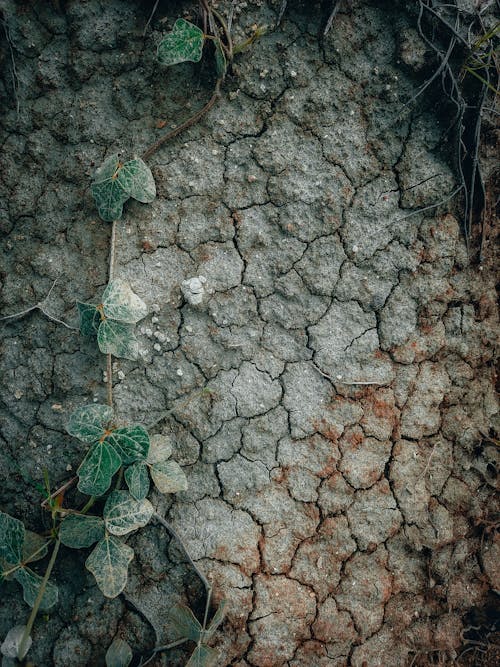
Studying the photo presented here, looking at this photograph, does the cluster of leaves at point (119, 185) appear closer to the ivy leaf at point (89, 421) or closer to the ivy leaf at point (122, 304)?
the ivy leaf at point (122, 304)

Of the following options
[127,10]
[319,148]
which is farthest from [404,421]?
[127,10]

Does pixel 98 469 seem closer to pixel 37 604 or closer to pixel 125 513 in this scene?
pixel 125 513

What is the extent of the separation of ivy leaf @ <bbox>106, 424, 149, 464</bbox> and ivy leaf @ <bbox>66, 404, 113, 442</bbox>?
0.04 metres

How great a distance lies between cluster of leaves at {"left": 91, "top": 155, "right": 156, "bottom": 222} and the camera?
1.78m

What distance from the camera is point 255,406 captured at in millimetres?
1825

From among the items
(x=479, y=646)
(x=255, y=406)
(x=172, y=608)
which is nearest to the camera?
(x=172, y=608)

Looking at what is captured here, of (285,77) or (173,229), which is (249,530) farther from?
(285,77)

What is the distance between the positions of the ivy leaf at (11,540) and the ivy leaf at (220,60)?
1.61 m

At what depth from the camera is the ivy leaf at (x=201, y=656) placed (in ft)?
5.37

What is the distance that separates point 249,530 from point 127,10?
1832 mm

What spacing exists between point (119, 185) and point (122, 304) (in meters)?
0.40

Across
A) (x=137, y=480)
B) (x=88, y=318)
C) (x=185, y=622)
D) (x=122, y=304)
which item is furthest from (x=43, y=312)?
(x=185, y=622)

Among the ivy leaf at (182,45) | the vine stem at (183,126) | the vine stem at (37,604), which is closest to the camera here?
the vine stem at (37,604)

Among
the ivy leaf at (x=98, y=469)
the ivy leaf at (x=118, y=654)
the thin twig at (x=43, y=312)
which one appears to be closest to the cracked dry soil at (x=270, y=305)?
the thin twig at (x=43, y=312)
